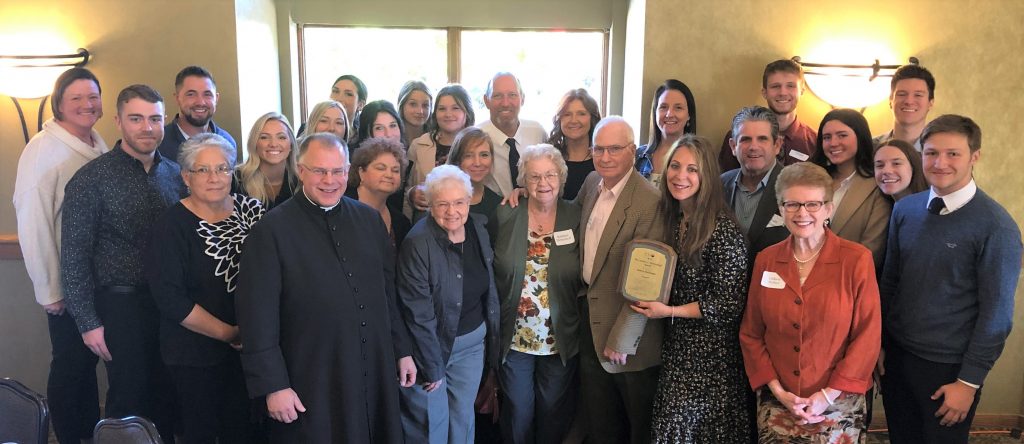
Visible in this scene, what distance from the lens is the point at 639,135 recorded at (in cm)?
392

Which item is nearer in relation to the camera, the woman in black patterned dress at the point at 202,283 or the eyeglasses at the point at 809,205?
the eyeglasses at the point at 809,205

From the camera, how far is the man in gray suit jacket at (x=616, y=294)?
2580mm

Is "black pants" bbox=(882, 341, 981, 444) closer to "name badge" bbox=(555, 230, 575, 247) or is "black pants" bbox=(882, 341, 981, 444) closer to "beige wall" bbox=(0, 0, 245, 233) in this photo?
"name badge" bbox=(555, 230, 575, 247)

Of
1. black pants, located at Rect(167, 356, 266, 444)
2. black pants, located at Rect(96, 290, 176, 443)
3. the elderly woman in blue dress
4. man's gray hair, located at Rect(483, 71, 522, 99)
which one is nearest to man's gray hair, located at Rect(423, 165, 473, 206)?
the elderly woman in blue dress

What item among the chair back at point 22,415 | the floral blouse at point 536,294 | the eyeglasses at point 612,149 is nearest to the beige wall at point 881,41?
the eyeglasses at point 612,149

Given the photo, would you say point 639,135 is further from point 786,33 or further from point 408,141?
point 408,141

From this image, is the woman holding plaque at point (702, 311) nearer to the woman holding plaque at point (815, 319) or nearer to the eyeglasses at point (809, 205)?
the woman holding plaque at point (815, 319)

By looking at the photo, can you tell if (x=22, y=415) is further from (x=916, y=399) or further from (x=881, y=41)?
(x=881, y=41)

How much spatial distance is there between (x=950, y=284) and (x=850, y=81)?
177cm

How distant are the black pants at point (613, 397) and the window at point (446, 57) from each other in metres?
2.34

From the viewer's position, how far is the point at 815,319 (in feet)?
7.21

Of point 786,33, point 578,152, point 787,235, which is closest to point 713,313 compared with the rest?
point 787,235

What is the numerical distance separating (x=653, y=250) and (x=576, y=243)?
417 millimetres

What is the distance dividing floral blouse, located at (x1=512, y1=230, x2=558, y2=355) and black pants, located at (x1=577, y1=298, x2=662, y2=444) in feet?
0.57
